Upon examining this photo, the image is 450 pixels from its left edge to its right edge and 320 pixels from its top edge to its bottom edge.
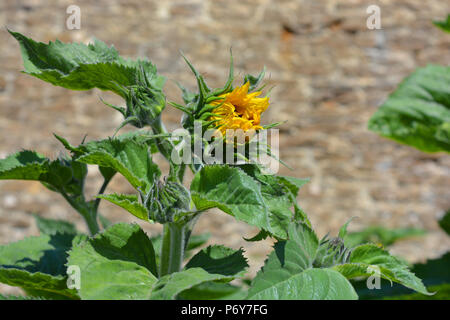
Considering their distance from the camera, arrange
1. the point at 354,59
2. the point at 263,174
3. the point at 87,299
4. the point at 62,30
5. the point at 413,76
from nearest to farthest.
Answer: the point at 87,299 → the point at 263,174 → the point at 413,76 → the point at 62,30 → the point at 354,59

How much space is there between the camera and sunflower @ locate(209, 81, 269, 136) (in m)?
0.72

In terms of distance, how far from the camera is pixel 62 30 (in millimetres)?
4414

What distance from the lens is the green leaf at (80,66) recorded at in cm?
76

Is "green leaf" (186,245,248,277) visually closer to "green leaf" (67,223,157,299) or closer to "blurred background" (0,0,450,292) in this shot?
"green leaf" (67,223,157,299)

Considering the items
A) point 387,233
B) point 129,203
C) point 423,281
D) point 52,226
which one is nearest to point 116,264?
point 129,203

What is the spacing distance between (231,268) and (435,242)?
4.42 metres

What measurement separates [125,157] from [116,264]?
0.49 ft

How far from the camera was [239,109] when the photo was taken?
745 millimetres

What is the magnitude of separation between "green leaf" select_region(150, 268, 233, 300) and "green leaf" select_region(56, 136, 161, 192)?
0.14 m

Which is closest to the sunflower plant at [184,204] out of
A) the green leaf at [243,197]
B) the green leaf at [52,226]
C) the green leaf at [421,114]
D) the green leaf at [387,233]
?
the green leaf at [243,197]

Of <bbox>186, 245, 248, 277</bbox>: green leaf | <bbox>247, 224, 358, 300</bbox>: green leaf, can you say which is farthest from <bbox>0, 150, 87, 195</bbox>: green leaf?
<bbox>247, 224, 358, 300</bbox>: green leaf

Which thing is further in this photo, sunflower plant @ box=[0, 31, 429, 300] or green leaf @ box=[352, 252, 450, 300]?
green leaf @ box=[352, 252, 450, 300]
